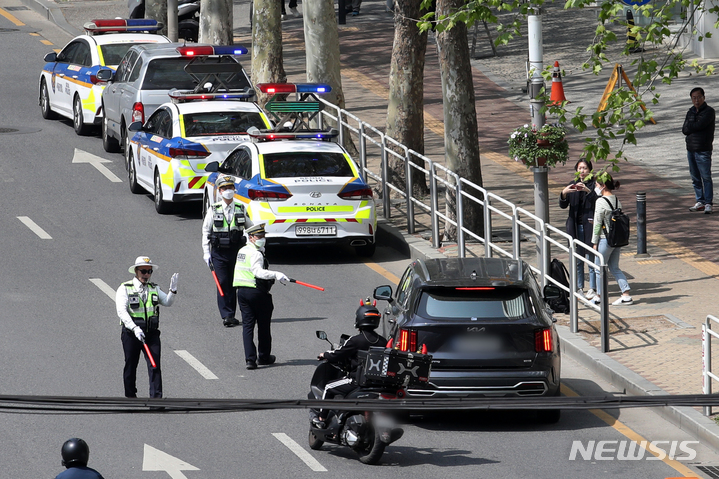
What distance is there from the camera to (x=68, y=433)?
37.5ft

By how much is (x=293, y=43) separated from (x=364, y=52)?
97.4 inches

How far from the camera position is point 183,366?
44.5 ft

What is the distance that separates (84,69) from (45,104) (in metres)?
2.18

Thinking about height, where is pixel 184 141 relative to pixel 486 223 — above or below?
above

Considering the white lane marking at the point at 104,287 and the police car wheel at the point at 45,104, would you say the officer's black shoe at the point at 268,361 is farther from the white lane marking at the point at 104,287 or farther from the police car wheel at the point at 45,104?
the police car wheel at the point at 45,104

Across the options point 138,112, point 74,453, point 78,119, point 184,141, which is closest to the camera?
point 74,453

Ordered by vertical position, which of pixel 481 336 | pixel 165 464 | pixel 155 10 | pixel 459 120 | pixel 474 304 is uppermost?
pixel 155 10

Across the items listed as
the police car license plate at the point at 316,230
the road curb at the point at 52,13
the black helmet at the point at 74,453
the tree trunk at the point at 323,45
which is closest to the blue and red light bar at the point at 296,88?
the tree trunk at the point at 323,45

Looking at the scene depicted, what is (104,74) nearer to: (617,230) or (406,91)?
(406,91)

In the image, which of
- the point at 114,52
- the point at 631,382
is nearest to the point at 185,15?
the point at 114,52

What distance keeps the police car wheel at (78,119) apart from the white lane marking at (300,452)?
15.7 m

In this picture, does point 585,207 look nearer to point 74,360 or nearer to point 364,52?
point 74,360

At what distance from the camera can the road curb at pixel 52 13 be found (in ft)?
125

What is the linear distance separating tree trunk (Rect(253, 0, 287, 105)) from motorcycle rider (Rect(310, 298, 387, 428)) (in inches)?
621
